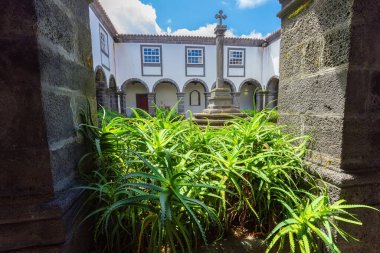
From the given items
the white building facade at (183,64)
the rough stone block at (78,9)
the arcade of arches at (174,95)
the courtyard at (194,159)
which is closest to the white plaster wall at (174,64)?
the white building facade at (183,64)

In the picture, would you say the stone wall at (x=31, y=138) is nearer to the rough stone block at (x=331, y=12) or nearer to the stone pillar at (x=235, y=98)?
the rough stone block at (x=331, y=12)

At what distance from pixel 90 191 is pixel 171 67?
14.6 metres

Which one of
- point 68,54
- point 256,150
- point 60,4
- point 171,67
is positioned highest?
point 171,67

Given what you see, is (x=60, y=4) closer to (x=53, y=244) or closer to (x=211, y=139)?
(x=53, y=244)

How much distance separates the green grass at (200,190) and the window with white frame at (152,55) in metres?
13.8

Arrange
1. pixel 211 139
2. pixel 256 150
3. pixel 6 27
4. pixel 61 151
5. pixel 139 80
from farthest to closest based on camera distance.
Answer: pixel 139 80 < pixel 211 139 < pixel 256 150 < pixel 61 151 < pixel 6 27

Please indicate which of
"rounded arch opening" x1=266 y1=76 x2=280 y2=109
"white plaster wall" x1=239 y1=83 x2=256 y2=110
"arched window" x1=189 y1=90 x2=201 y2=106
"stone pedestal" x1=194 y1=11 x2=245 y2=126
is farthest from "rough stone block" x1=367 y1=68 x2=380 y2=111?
"white plaster wall" x1=239 y1=83 x2=256 y2=110

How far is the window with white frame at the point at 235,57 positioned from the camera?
48.2 feet

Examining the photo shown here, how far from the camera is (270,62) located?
14.2 m

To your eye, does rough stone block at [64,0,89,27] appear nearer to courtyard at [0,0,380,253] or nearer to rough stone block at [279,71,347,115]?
courtyard at [0,0,380,253]

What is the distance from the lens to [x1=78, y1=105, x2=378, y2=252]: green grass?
2.86ft

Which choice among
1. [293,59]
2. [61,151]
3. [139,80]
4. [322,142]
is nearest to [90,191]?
[61,151]

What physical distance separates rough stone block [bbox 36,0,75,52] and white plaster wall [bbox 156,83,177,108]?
1585cm

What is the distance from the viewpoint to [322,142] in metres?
1.23
